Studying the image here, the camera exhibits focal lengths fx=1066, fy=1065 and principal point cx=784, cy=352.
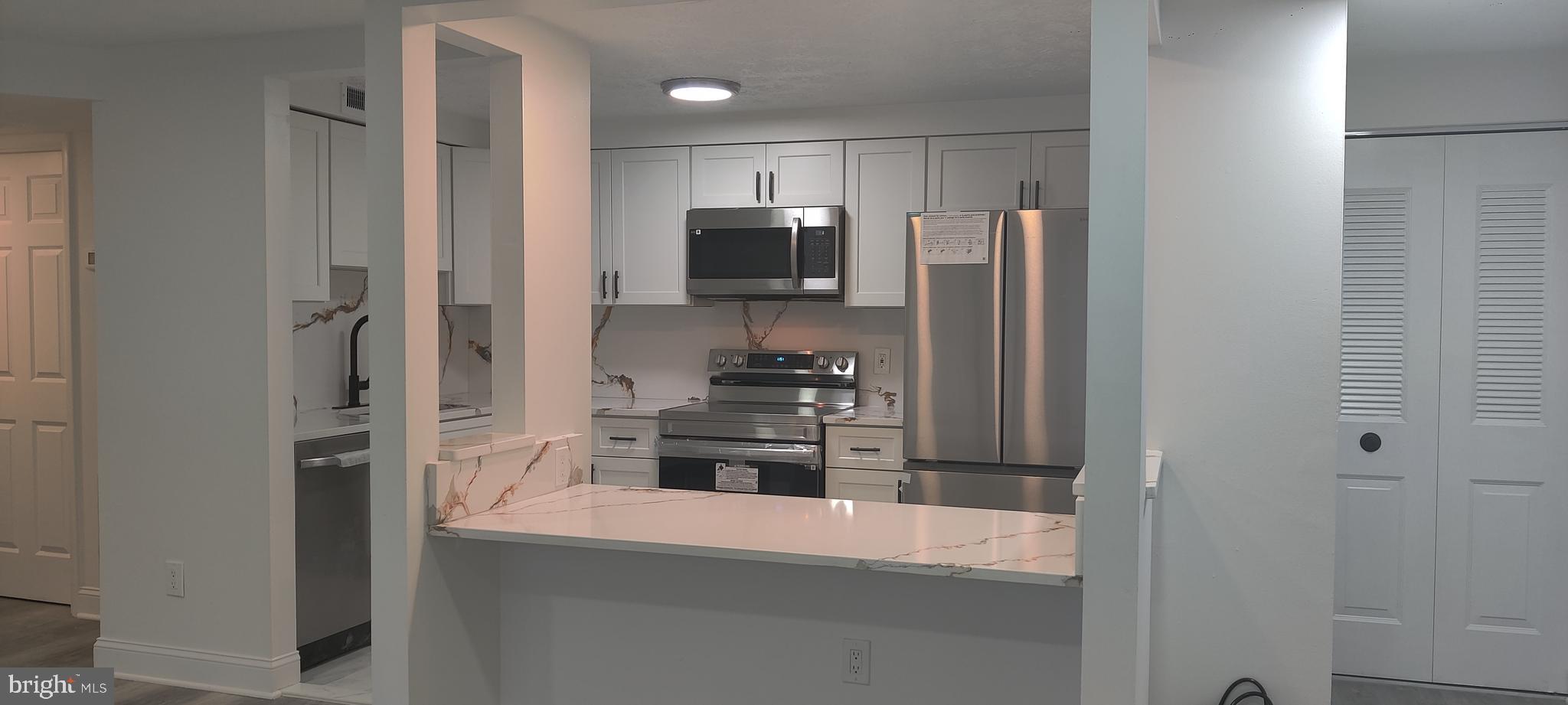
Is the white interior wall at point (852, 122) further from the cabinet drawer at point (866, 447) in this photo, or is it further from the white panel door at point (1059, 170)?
the cabinet drawer at point (866, 447)

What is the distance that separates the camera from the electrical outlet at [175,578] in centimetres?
374

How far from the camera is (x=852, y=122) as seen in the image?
4500mm

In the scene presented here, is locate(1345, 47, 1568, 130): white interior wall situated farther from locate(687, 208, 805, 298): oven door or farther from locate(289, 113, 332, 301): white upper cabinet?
locate(289, 113, 332, 301): white upper cabinet

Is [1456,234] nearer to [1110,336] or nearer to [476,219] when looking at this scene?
[1110,336]

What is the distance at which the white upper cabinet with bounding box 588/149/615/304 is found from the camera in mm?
4887

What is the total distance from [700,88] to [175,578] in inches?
101

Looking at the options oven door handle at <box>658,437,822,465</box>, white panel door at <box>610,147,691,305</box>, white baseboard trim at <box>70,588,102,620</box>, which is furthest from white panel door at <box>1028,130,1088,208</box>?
white baseboard trim at <box>70,588,102,620</box>

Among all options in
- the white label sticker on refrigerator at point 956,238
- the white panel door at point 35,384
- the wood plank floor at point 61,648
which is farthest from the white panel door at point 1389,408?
the white panel door at point 35,384

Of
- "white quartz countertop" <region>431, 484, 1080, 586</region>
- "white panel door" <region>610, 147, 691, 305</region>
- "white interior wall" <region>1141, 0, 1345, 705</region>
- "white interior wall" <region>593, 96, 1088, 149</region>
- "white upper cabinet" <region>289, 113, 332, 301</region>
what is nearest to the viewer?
"white quartz countertop" <region>431, 484, 1080, 586</region>

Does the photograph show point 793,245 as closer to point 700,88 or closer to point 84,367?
point 700,88

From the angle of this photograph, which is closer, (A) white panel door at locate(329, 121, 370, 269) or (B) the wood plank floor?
(B) the wood plank floor

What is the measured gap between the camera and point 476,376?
18.2ft

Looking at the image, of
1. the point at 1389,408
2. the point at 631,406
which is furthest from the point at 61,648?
the point at 1389,408

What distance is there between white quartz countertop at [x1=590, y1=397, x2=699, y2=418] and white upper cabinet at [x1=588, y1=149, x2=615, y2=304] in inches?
19.9
